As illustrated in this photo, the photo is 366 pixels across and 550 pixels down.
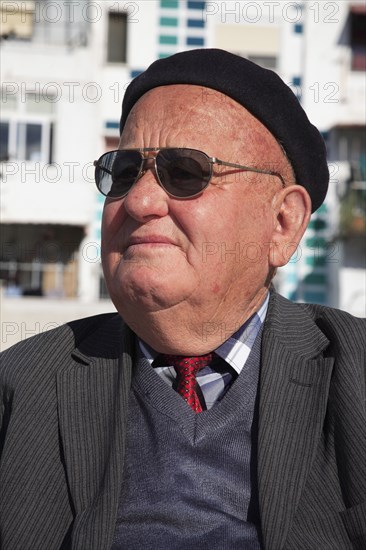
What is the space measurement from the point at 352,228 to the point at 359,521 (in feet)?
52.2

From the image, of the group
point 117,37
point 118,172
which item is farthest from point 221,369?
point 117,37

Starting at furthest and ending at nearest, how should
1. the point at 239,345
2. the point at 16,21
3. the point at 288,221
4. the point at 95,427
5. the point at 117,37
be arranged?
the point at 117,37, the point at 16,21, the point at 288,221, the point at 239,345, the point at 95,427

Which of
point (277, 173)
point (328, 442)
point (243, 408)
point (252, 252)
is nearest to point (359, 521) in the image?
point (328, 442)

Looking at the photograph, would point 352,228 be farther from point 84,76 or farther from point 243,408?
point 243,408

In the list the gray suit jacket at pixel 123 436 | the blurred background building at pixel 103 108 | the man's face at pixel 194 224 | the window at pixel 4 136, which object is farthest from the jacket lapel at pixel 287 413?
the window at pixel 4 136

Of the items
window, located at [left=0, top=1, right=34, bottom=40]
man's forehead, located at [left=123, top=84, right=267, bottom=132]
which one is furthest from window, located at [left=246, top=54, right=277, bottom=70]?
man's forehead, located at [left=123, top=84, right=267, bottom=132]

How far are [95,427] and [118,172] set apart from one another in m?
0.75

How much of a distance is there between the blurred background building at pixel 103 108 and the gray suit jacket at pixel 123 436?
497 inches

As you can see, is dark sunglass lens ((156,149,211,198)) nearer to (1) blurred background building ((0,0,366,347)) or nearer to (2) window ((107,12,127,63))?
(1) blurred background building ((0,0,366,347))

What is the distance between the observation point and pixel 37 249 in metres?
17.1

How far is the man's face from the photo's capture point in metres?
2.36

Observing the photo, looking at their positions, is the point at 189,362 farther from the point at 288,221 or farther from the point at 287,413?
the point at 288,221

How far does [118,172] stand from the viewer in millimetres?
2555

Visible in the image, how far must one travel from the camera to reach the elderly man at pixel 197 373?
226 centimetres
